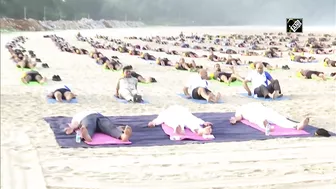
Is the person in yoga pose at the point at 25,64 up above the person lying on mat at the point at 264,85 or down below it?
above

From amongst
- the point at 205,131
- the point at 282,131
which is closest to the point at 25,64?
the point at 205,131

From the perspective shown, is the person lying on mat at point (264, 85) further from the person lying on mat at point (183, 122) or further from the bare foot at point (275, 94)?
the person lying on mat at point (183, 122)

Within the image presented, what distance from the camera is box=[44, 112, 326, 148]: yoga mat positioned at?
5.22 m

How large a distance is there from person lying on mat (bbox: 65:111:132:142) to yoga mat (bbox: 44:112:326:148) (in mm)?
94

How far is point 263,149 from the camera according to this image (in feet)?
16.5

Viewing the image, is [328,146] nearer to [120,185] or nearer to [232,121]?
[232,121]

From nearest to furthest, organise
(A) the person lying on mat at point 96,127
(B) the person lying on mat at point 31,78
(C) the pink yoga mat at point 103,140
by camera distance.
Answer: (C) the pink yoga mat at point 103,140 → (A) the person lying on mat at point 96,127 → (B) the person lying on mat at point 31,78

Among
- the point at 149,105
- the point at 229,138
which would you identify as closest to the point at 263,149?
the point at 229,138

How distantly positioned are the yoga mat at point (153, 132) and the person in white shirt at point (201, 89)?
1.22 meters

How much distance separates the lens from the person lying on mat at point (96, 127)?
5.18 m

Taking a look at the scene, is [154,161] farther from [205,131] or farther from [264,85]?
[264,85]

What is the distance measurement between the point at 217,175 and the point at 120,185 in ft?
A: 2.44

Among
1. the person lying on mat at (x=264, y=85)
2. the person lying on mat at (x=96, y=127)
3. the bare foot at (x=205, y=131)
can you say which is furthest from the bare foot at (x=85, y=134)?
the person lying on mat at (x=264, y=85)

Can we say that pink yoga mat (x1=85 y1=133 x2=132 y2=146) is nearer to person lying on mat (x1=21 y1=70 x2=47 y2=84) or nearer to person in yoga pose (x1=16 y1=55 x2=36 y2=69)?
person lying on mat (x1=21 y1=70 x2=47 y2=84)
